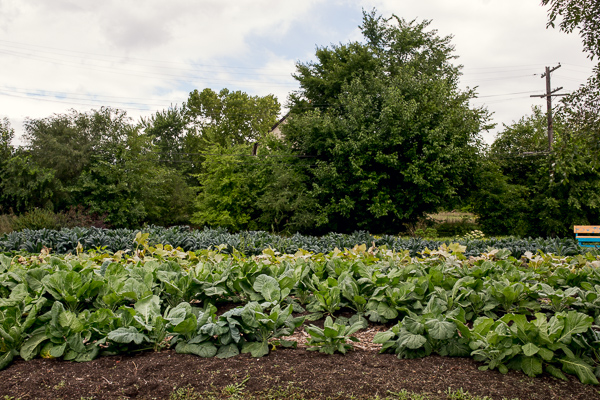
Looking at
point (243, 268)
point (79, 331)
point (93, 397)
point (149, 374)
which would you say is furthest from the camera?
point (243, 268)

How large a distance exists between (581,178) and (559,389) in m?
25.5

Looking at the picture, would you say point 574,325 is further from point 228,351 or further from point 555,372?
point 228,351

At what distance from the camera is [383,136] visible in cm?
1911

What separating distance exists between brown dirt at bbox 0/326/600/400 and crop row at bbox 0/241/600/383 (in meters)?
0.08

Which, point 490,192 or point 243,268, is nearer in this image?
point 243,268

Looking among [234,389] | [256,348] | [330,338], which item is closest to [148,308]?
[256,348]

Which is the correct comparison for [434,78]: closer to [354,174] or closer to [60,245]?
[354,174]

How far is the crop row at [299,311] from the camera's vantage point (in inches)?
92.0

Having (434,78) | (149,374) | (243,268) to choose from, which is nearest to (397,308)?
(243,268)

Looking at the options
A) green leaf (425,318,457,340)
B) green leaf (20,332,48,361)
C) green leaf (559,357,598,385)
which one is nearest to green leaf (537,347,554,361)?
green leaf (559,357,598,385)

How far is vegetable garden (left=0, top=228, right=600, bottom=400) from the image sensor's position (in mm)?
2336

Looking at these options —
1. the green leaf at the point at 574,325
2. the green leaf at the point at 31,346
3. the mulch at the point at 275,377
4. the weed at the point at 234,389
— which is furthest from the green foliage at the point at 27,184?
the green leaf at the point at 574,325

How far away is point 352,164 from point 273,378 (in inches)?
672

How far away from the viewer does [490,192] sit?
23.5m
